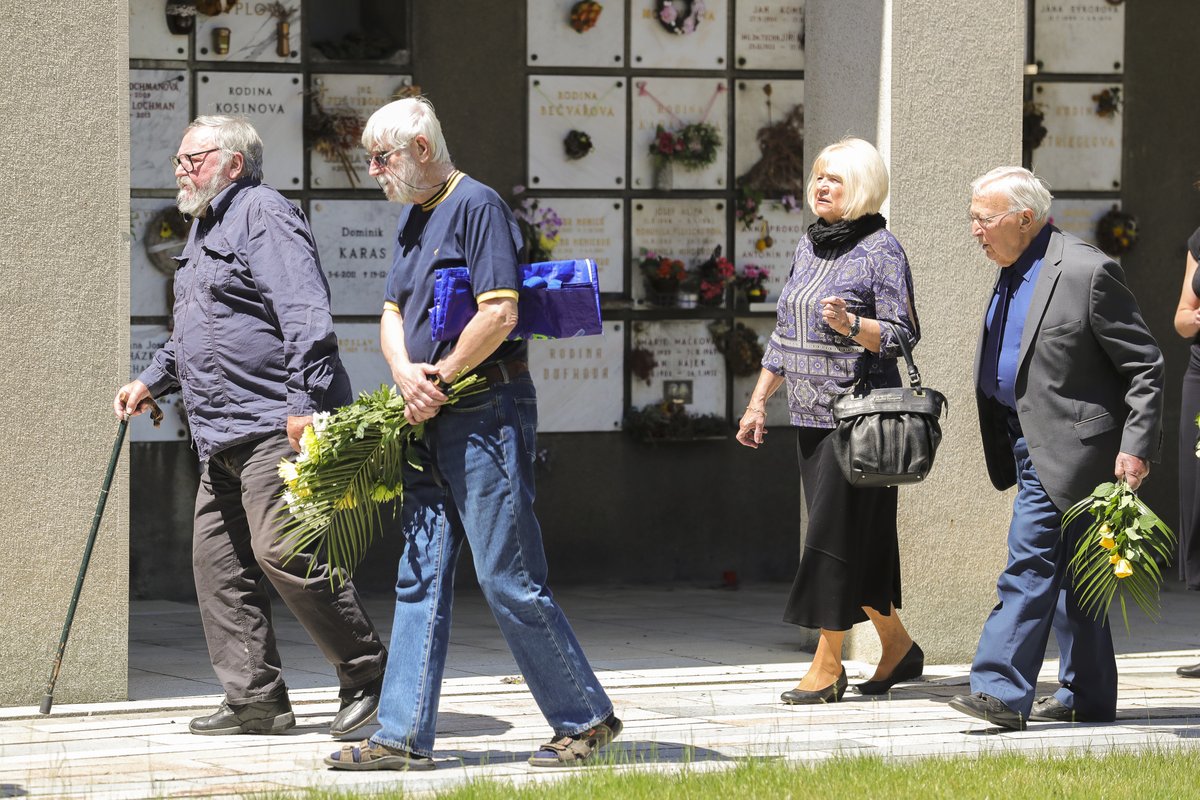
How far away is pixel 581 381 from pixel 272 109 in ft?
6.60

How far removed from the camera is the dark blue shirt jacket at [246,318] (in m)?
5.57

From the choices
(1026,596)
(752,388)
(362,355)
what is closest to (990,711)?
(1026,596)

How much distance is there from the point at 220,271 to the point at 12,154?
3.15 feet

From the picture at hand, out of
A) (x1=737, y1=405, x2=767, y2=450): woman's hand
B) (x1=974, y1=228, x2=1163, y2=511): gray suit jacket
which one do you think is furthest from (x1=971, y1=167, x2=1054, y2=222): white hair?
(x1=737, y1=405, x2=767, y2=450): woman's hand

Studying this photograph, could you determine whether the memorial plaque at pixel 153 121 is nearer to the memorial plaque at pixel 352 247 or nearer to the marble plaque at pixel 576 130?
the memorial plaque at pixel 352 247

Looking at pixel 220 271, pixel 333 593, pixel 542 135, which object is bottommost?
pixel 333 593

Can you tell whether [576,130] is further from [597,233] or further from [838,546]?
[838,546]

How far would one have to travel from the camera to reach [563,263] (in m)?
5.19

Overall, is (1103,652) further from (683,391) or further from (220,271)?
(683,391)

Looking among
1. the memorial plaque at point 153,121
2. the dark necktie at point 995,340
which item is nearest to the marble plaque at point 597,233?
the memorial plaque at point 153,121

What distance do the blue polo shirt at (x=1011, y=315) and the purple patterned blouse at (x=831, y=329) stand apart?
0.29 metres

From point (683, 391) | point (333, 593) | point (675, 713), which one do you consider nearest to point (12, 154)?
point (333, 593)

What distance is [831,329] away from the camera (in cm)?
630

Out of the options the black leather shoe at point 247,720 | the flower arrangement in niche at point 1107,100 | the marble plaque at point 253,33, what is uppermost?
the marble plaque at point 253,33
